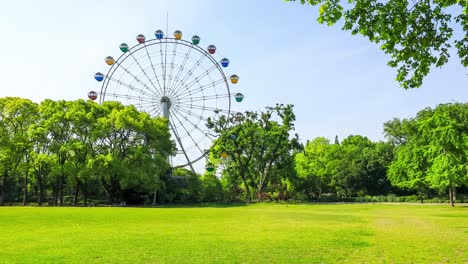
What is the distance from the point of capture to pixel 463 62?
1034 cm

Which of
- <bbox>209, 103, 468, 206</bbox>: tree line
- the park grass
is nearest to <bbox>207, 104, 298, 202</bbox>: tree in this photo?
<bbox>209, 103, 468, 206</bbox>: tree line

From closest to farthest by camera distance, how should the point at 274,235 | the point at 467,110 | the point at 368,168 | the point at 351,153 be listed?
the point at 274,235, the point at 467,110, the point at 368,168, the point at 351,153

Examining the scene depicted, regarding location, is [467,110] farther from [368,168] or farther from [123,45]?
[123,45]

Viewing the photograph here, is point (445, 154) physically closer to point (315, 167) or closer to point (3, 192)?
point (315, 167)

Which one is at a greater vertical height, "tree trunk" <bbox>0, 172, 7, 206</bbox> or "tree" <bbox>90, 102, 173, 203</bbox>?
"tree" <bbox>90, 102, 173, 203</bbox>

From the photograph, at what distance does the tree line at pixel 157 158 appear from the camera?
50.1 meters

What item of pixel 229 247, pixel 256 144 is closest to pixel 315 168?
pixel 256 144

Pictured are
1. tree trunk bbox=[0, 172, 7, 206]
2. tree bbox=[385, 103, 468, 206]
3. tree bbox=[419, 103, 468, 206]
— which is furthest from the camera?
tree trunk bbox=[0, 172, 7, 206]

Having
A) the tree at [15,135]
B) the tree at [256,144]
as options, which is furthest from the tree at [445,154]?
the tree at [15,135]

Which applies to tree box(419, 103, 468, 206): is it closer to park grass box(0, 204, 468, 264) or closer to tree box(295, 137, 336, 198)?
tree box(295, 137, 336, 198)

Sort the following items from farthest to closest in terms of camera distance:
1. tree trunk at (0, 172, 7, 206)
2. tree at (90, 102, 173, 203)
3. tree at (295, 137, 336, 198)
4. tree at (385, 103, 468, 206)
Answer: tree at (295, 137, 336, 198)
tree trunk at (0, 172, 7, 206)
tree at (90, 102, 173, 203)
tree at (385, 103, 468, 206)

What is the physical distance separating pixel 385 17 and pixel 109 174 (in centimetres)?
4483

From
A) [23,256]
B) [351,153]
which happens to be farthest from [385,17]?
[351,153]

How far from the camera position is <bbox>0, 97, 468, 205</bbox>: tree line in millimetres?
50125
